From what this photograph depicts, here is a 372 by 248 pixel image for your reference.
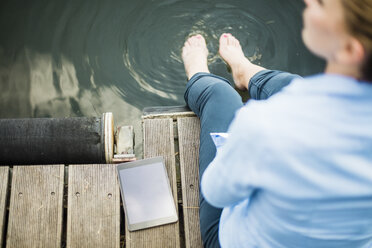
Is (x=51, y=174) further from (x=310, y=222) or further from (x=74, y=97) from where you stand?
(x=310, y=222)

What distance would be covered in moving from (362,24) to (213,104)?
0.92 metres

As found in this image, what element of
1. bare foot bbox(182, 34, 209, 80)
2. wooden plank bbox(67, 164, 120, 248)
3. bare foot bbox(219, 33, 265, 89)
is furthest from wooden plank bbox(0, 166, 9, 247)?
bare foot bbox(219, 33, 265, 89)

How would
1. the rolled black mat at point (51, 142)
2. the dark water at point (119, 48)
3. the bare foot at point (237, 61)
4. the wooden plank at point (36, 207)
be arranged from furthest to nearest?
the dark water at point (119, 48) → the bare foot at point (237, 61) → the rolled black mat at point (51, 142) → the wooden plank at point (36, 207)

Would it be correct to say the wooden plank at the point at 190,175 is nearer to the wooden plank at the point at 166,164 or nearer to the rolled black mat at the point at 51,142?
the wooden plank at the point at 166,164

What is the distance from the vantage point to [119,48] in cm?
237

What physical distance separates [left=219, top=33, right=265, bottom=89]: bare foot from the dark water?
0.33 feet

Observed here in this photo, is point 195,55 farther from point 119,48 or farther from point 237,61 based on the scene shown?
point 119,48

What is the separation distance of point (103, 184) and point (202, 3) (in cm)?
160

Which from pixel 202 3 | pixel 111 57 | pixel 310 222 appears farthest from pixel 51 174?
pixel 202 3

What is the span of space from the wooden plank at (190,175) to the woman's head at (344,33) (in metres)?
1.01

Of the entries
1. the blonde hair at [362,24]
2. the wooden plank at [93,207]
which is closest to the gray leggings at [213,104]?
the wooden plank at [93,207]

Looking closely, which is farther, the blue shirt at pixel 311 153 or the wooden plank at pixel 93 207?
the wooden plank at pixel 93 207

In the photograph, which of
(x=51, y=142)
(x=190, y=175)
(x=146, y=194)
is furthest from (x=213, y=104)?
(x=51, y=142)

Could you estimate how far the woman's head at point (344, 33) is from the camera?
58cm
